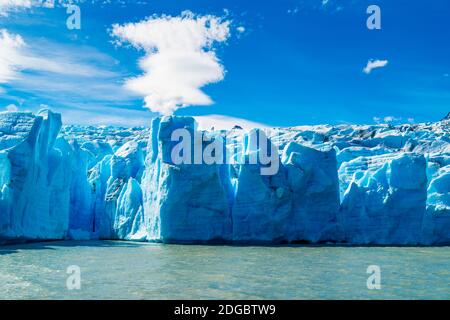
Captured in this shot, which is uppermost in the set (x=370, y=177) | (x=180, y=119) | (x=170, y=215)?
(x=180, y=119)

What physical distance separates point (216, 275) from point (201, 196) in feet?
28.7

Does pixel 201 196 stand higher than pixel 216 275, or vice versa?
pixel 201 196

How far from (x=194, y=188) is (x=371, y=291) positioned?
1086cm

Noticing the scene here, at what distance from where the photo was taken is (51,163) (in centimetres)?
1970

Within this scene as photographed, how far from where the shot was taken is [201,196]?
19.0 meters

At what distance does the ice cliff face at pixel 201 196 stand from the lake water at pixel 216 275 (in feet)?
12.1

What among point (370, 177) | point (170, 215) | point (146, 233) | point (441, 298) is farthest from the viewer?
point (370, 177)

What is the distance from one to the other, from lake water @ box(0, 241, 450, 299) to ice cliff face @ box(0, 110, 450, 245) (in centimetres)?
369

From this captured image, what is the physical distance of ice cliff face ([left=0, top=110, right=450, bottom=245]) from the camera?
59.0 ft

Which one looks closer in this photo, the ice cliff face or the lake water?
the lake water

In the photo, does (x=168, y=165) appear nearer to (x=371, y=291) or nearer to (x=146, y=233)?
(x=146, y=233)

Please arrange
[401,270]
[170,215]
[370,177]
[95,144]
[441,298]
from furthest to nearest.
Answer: [95,144] < [370,177] < [170,215] < [401,270] < [441,298]

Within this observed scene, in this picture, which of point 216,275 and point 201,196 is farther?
point 201,196
